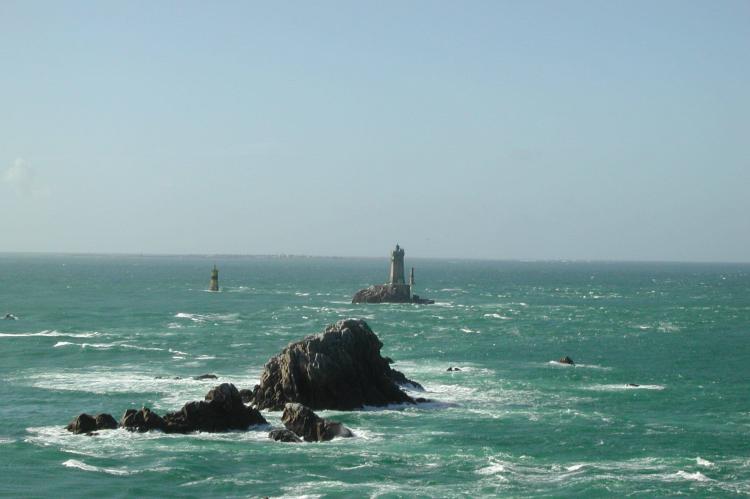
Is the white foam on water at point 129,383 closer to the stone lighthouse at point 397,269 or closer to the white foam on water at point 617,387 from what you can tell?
the white foam on water at point 617,387

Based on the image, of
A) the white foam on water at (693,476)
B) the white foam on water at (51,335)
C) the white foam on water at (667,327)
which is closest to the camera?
the white foam on water at (693,476)

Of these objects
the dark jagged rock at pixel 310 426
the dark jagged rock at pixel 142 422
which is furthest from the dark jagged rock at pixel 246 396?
the dark jagged rock at pixel 142 422

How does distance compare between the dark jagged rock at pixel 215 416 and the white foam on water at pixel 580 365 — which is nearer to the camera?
the dark jagged rock at pixel 215 416

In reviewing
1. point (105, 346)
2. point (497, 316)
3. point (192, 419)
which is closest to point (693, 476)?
point (192, 419)

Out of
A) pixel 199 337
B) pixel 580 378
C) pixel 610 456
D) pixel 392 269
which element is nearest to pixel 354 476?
pixel 610 456

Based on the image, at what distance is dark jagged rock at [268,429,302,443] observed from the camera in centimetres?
4722

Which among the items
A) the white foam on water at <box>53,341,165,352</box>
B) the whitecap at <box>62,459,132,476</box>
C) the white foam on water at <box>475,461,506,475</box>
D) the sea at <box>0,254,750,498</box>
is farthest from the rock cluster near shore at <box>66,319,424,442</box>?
the white foam on water at <box>53,341,165,352</box>

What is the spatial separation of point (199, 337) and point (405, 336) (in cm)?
1996

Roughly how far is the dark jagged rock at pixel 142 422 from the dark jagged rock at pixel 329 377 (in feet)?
25.0

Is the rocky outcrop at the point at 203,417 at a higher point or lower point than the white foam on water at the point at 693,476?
higher

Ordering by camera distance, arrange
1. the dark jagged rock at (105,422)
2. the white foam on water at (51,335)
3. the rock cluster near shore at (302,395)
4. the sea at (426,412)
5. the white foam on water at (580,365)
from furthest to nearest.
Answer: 1. the white foam on water at (51,335)
2. the white foam on water at (580,365)
3. the dark jagged rock at (105,422)
4. the rock cluster near shore at (302,395)
5. the sea at (426,412)

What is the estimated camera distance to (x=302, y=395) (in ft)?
183

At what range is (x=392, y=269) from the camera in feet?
496

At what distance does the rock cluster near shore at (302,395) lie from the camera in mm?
48938
